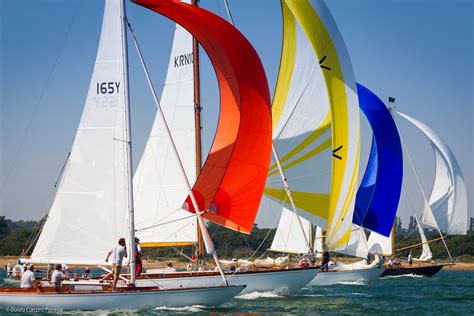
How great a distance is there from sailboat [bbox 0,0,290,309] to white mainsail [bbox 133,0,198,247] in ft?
19.3

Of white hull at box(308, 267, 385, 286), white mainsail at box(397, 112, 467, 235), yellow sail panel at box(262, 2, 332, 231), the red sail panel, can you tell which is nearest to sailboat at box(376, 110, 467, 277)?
white mainsail at box(397, 112, 467, 235)

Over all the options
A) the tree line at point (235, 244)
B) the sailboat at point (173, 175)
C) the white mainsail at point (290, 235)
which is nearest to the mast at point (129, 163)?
the sailboat at point (173, 175)

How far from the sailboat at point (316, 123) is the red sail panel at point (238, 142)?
451 cm

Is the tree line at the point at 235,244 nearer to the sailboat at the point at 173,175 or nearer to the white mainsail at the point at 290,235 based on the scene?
the white mainsail at the point at 290,235

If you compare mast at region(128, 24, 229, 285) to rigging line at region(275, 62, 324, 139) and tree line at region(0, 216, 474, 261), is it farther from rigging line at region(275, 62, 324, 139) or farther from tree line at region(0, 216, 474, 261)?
tree line at region(0, 216, 474, 261)

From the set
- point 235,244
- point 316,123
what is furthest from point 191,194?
point 235,244

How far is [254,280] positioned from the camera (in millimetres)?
28469

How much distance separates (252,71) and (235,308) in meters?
7.08

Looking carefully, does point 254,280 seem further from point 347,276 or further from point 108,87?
point 347,276

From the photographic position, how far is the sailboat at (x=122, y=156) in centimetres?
2400

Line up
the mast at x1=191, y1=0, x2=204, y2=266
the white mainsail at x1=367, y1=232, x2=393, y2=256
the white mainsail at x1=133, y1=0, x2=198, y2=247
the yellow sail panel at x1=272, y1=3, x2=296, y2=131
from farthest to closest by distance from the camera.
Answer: the white mainsail at x1=367, y1=232, x2=393, y2=256 → the mast at x1=191, y1=0, x2=204, y2=266 → the white mainsail at x1=133, y1=0, x2=198, y2=247 → the yellow sail panel at x1=272, y1=3, x2=296, y2=131

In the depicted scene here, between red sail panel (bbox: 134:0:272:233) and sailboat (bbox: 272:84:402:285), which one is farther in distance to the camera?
sailboat (bbox: 272:84:402:285)

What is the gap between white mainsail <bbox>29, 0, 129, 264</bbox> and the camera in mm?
24062

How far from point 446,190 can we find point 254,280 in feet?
78.7
